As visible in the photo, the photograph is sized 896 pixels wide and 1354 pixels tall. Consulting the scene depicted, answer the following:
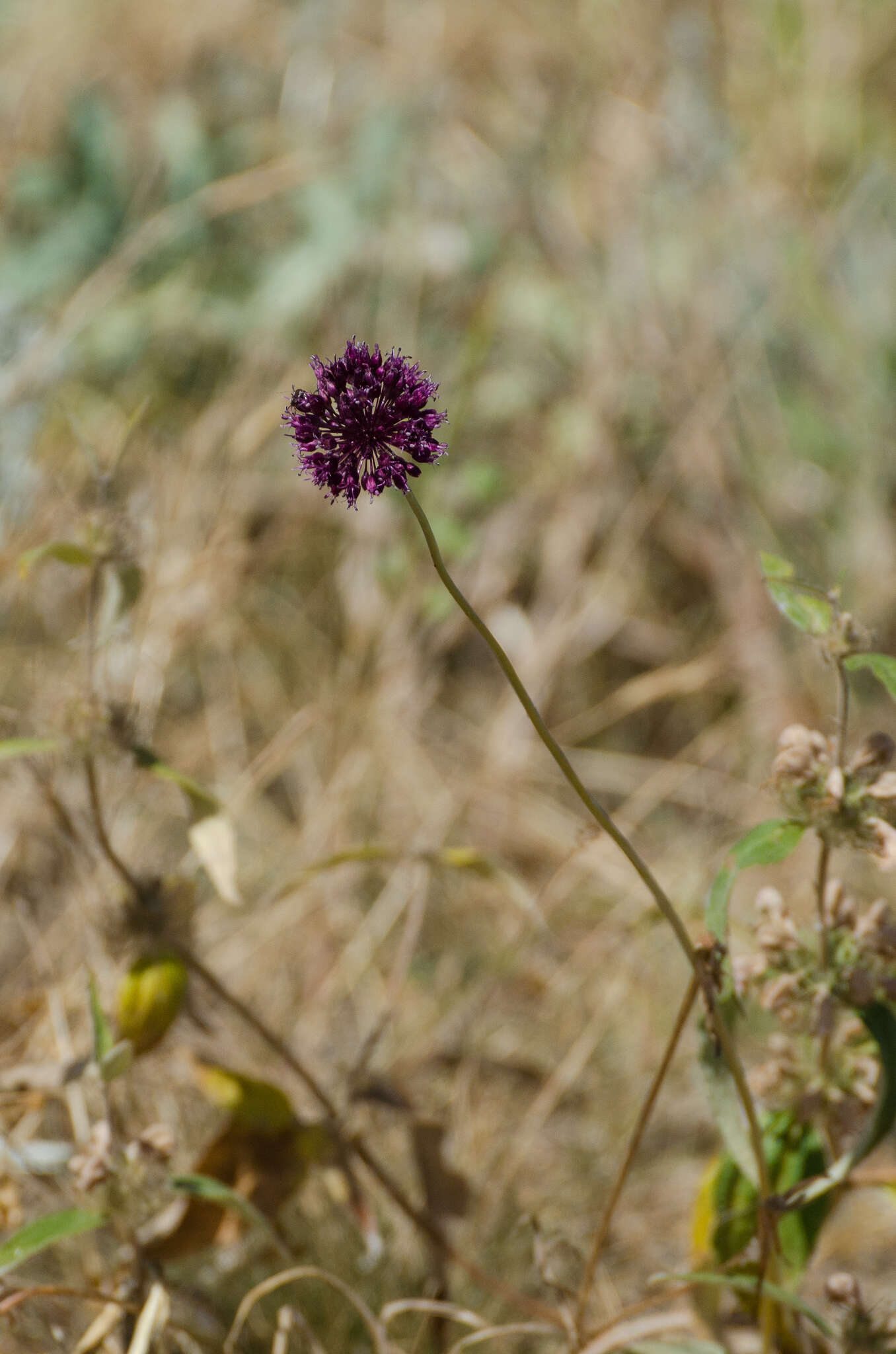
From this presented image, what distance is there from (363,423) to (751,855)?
21.0 inches

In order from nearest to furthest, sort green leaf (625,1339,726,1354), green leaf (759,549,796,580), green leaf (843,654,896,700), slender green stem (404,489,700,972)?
1. slender green stem (404,489,700,972)
2. green leaf (843,654,896,700)
3. green leaf (759,549,796,580)
4. green leaf (625,1339,726,1354)

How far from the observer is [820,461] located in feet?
9.81

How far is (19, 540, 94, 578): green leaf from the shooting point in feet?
4.28

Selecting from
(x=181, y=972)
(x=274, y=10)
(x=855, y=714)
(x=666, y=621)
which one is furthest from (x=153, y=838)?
(x=274, y=10)

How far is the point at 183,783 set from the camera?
4.57ft

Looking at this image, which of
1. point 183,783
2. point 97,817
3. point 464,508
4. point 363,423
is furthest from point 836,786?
point 464,508

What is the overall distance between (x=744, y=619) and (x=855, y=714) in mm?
343

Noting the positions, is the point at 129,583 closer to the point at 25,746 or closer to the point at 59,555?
the point at 59,555

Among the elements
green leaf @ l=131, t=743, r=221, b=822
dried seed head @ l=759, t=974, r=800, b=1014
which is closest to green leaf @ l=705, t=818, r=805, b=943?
dried seed head @ l=759, t=974, r=800, b=1014

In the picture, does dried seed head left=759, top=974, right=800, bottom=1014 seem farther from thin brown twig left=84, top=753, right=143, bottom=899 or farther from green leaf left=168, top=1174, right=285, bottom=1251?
thin brown twig left=84, top=753, right=143, bottom=899

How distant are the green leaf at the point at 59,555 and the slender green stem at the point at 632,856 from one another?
1.49ft

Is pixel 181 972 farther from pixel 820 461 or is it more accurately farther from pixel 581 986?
pixel 820 461

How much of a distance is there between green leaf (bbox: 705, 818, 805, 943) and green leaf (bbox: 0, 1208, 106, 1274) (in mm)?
685

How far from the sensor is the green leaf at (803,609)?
115 centimetres
